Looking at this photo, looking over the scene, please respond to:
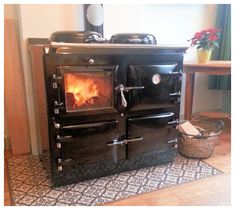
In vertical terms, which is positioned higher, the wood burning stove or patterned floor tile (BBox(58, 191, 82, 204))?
the wood burning stove

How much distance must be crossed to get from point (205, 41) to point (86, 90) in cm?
124

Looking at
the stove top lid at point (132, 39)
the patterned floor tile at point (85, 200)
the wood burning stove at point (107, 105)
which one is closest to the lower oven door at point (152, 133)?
the wood burning stove at point (107, 105)

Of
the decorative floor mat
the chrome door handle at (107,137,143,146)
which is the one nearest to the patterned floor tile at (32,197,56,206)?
the decorative floor mat

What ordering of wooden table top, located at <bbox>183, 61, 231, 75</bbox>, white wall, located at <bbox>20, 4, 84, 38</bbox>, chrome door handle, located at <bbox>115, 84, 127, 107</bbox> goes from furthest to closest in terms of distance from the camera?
1. wooden table top, located at <bbox>183, 61, 231, 75</bbox>
2. white wall, located at <bbox>20, 4, 84, 38</bbox>
3. chrome door handle, located at <bbox>115, 84, 127, 107</bbox>

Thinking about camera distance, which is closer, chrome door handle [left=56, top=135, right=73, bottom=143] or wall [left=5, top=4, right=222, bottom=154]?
chrome door handle [left=56, top=135, right=73, bottom=143]

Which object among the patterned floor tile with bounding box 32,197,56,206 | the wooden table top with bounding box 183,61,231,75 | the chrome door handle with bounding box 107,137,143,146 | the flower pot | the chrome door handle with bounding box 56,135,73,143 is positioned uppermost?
the flower pot

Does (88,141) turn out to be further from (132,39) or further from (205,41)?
(205,41)

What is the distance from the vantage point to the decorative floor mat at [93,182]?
1334 millimetres

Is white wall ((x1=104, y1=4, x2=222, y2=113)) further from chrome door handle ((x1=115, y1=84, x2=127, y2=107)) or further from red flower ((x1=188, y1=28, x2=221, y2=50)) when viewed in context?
chrome door handle ((x1=115, y1=84, x2=127, y2=107))

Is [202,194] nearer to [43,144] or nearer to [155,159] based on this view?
[155,159]

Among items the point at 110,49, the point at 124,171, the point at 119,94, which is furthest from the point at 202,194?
the point at 110,49

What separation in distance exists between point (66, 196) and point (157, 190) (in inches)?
20.7

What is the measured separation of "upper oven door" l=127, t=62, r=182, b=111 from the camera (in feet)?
4.62

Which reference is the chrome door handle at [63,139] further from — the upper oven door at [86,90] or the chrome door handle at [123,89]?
the chrome door handle at [123,89]
